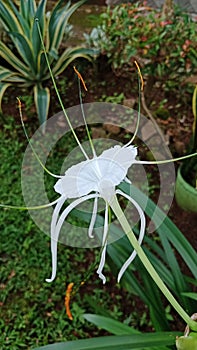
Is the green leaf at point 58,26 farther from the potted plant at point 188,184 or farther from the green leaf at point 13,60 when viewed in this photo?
the potted plant at point 188,184

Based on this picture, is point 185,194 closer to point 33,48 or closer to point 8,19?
point 33,48

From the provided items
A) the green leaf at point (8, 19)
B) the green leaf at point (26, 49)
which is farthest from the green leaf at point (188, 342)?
the green leaf at point (8, 19)

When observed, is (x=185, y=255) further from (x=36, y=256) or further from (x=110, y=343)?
(x=36, y=256)

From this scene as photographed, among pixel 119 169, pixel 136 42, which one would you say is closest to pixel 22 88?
pixel 136 42

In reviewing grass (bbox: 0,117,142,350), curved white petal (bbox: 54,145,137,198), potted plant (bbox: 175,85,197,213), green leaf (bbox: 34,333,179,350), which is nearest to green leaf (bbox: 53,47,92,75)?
grass (bbox: 0,117,142,350)

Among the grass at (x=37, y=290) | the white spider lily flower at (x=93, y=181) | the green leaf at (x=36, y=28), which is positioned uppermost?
the green leaf at (x=36, y=28)
